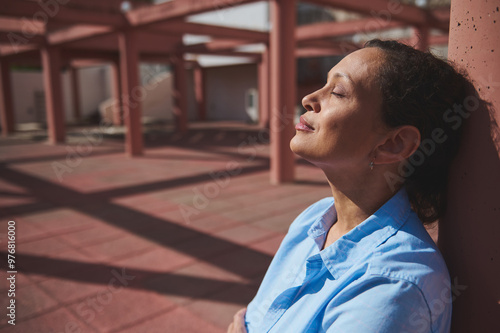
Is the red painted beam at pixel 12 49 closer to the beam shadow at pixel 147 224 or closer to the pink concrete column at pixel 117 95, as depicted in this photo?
the pink concrete column at pixel 117 95

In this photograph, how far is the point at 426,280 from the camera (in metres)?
0.95

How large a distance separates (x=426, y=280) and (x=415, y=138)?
42cm

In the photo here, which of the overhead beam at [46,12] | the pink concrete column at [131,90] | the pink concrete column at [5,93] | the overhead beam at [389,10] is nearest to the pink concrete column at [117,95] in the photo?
the pink concrete column at [5,93]

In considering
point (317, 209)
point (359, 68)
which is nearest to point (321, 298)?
point (317, 209)

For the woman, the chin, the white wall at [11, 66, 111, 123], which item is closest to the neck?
the woman

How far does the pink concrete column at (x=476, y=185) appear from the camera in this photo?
3.23 ft

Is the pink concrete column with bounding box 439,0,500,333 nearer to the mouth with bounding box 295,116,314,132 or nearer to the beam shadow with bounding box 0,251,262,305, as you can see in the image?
the mouth with bounding box 295,116,314,132

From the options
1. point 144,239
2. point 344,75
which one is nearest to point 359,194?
point 344,75

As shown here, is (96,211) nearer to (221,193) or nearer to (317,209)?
(221,193)

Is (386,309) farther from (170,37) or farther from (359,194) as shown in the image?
(170,37)

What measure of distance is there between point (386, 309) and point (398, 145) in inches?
19.9

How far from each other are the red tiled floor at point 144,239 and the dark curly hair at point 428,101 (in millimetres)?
2082

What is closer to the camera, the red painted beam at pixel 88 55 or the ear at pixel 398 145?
the ear at pixel 398 145

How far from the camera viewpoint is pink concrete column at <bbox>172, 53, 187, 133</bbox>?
15.1m
